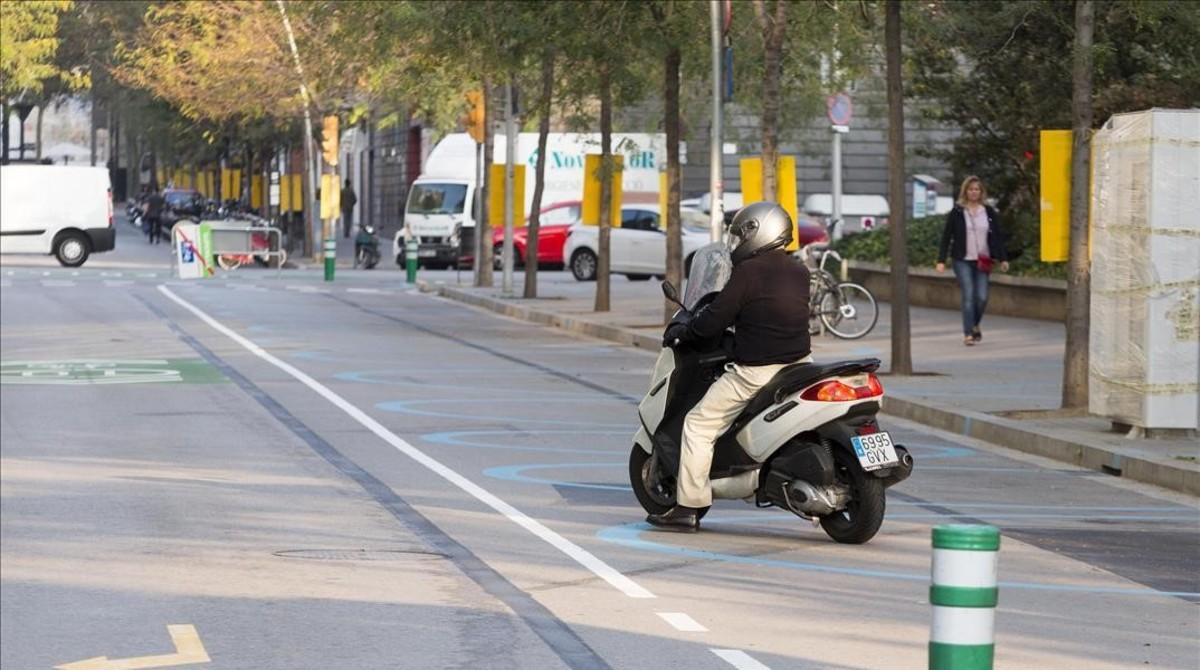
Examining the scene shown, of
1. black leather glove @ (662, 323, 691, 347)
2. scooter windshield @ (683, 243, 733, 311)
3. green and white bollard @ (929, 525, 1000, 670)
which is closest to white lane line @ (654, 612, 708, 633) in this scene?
black leather glove @ (662, 323, 691, 347)

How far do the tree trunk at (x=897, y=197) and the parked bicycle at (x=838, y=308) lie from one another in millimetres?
5460

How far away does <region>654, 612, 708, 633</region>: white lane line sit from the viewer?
880cm

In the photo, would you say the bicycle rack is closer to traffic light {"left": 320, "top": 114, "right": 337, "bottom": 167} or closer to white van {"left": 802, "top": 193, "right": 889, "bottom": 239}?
traffic light {"left": 320, "top": 114, "right": 337, "bottom": 167}

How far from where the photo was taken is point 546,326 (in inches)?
1252

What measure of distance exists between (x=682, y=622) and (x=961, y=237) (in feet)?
56.1

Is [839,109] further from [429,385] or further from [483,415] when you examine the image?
[483,415]

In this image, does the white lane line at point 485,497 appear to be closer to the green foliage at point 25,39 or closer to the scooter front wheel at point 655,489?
the scooter front wheel at point 655,489

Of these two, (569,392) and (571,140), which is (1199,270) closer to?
(569,392)

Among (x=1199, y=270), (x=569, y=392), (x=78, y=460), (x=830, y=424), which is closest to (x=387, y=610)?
(x=830, y=424)

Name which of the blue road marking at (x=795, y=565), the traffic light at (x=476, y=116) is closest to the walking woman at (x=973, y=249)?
the blue road marking at (x=795, y=565)

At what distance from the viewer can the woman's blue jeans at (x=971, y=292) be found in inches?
997

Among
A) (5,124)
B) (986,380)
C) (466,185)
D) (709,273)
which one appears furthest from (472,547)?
(5,124)

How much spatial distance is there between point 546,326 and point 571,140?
27.2 meters

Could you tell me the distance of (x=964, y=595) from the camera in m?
5.06
